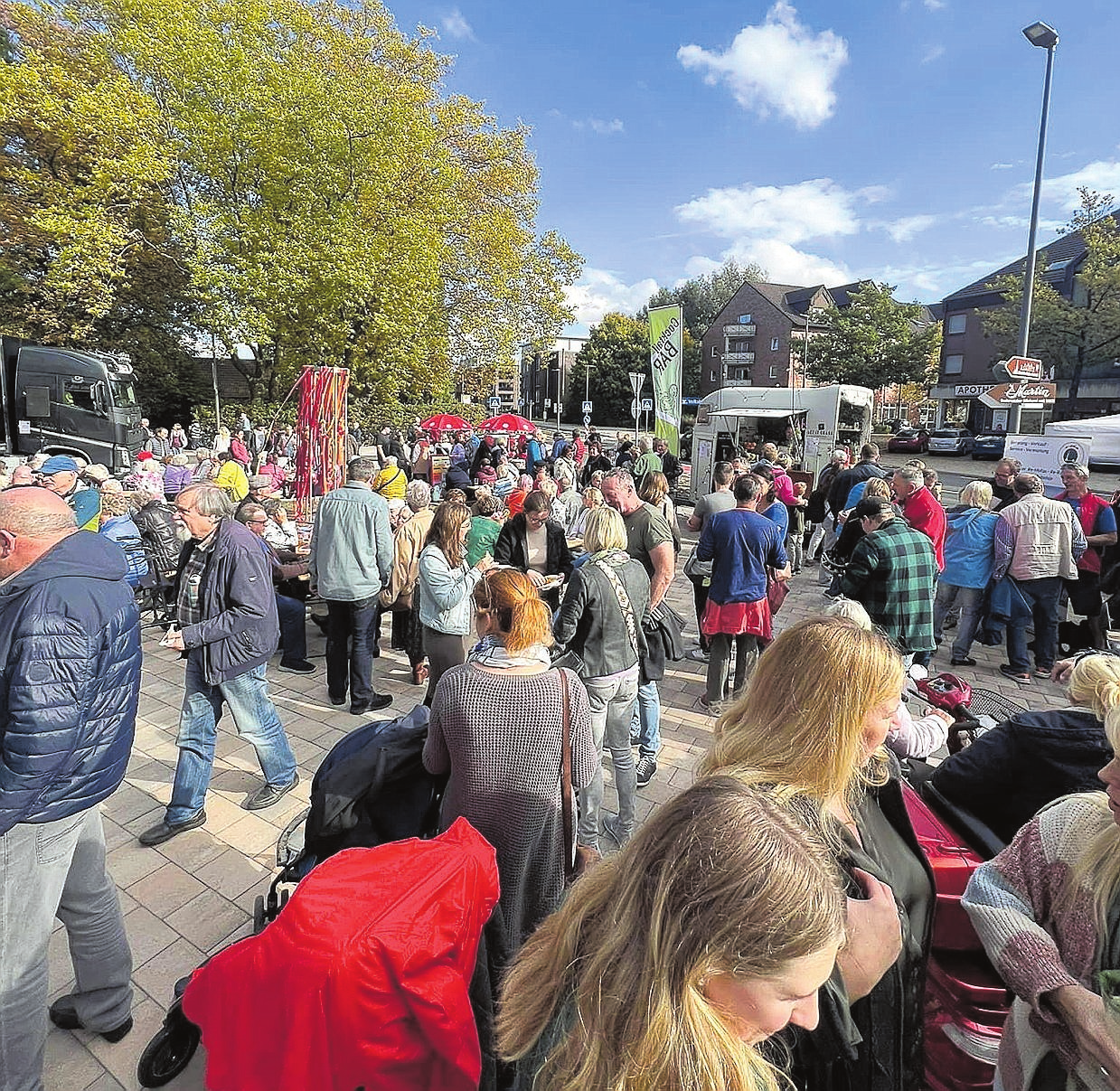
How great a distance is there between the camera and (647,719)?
165 inches

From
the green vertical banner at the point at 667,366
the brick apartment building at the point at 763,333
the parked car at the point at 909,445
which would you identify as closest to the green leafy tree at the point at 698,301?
the brick apartment building at the point at 763,333

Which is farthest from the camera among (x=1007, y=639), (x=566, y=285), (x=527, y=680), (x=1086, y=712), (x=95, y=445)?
(x=566, y=285)

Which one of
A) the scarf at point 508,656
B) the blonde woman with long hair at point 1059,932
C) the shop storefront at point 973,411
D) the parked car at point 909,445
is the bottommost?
the blonde woman with long hair at point 1059,932

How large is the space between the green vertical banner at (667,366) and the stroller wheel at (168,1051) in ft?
37.2

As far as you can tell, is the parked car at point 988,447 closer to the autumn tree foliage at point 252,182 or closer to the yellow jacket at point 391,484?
the autumn tree foliage at point 252,182

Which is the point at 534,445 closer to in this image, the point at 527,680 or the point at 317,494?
the point at 317,494

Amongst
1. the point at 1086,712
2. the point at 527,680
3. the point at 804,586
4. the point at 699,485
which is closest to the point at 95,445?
the point at 699,485

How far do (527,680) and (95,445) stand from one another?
2138 centimetres

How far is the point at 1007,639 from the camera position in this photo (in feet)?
20.3

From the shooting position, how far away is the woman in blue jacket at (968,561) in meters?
6.13

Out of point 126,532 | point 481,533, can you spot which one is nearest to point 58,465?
point 126,532

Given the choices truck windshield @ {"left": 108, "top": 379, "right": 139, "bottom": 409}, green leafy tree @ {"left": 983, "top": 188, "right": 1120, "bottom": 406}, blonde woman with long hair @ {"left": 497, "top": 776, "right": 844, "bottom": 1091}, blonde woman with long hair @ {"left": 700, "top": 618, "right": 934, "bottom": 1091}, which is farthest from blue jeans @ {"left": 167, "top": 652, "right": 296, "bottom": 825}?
green leafy tree @ {"left": 983, "top": 188, "right": 1120, "bottom": 406}

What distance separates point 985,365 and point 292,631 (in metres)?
46.1

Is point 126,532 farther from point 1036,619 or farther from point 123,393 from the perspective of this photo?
point 123,393
